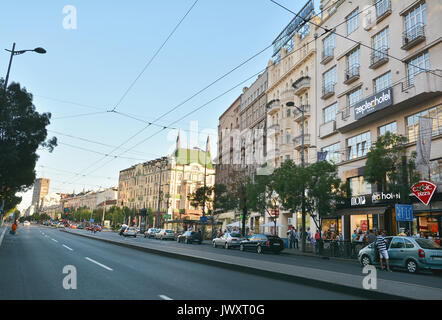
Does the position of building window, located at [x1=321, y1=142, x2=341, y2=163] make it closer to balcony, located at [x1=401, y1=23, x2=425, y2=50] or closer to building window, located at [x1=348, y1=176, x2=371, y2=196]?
building window, located at [x1=348, y1=176, x2=371, y2=196]

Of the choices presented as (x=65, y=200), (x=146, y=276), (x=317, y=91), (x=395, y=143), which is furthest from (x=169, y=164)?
(x=65, y=200)

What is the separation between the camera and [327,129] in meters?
36.0

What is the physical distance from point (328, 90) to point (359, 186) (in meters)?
10.8

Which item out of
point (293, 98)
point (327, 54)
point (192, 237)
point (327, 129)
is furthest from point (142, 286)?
point (293, 98)

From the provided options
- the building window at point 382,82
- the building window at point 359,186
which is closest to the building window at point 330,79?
the building window at point 382,82

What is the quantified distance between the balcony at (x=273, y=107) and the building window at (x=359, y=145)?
15.2m

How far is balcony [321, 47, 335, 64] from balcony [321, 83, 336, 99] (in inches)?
97.2

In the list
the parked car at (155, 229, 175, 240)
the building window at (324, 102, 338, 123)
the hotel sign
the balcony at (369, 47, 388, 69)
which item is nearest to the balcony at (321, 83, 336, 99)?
the building window at (324, 102, 338, 123)

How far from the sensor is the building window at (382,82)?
28406mm

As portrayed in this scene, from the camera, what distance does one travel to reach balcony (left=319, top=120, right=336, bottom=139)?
3511 cm

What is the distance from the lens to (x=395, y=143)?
22938mm

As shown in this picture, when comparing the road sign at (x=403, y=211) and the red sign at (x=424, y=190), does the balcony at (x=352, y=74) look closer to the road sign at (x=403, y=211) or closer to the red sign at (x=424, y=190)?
the red sign at (x=424, y=190)

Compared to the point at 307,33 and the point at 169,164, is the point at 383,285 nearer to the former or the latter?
the point at 307,33
